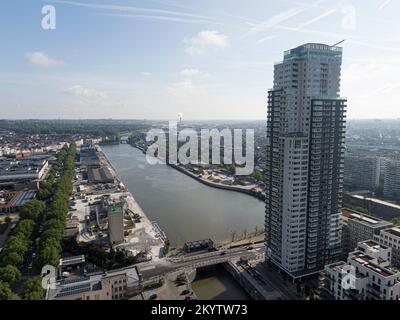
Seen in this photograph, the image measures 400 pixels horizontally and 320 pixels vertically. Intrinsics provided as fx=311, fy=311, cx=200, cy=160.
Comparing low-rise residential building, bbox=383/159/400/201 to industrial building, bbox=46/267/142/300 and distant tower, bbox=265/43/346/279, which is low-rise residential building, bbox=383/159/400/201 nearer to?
distant tower, bbox=265/43/346/279

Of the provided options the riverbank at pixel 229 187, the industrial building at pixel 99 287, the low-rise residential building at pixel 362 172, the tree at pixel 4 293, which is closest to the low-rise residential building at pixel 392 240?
the industrial building at pixel 99 287

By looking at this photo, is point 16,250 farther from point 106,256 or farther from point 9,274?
point 106,256

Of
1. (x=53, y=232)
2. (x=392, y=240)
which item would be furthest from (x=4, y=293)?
(x=392, y=240)

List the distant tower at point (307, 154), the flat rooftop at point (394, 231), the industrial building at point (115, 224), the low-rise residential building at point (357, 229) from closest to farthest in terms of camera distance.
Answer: the distant tower at point (307, 154), the flat rooftop at point (394, 231), the low-rise residential building at point (357, 229), the industrial building at point (115, 224)

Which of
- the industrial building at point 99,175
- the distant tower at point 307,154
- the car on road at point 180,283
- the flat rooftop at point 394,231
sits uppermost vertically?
the distant tower at point 307,154

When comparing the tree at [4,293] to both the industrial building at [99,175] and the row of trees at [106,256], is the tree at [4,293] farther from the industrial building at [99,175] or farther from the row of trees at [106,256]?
the industrial building at [99,175]

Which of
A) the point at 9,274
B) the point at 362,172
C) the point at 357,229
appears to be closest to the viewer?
the point at 9,274
